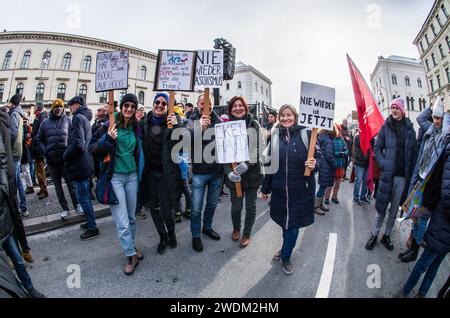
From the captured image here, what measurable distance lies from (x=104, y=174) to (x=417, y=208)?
12.5ft

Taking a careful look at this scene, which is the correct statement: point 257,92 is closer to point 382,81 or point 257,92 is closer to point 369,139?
point 382,81

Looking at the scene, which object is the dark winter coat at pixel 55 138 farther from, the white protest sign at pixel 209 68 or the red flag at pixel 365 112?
the red flag at pixel 365 112

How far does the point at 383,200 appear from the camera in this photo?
328 cm

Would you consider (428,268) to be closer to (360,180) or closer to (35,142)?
(360,180)

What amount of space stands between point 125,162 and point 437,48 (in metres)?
44.7

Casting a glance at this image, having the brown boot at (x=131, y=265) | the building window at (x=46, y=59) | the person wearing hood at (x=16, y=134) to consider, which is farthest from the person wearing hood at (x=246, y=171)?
the building window at (x=46, y=59)

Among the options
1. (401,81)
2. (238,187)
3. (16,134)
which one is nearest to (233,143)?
(238,187)

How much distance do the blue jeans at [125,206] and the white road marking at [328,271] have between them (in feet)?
7.67

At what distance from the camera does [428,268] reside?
2293 millimetres

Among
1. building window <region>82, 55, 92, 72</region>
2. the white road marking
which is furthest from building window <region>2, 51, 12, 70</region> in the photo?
the white road marking

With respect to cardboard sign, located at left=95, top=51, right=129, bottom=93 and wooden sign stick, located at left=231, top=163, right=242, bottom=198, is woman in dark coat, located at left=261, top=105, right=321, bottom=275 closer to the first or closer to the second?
wooden sign stick, located at left=231, top=163, right=242, bottom=198

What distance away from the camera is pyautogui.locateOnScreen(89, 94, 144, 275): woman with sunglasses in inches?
109

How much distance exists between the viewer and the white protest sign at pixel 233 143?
3.02m

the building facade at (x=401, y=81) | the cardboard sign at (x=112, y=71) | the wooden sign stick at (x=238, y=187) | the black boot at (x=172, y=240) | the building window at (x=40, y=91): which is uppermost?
the building facade at (x=401, y=81)
